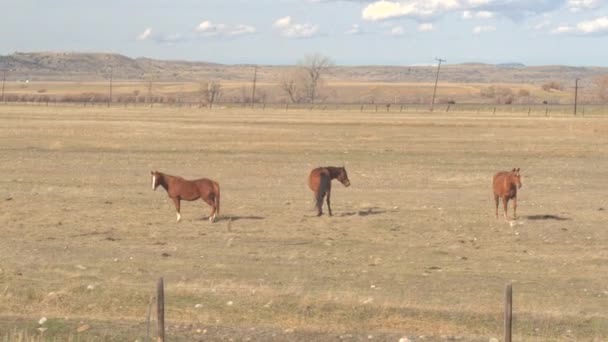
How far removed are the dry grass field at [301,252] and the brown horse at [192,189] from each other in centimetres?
62

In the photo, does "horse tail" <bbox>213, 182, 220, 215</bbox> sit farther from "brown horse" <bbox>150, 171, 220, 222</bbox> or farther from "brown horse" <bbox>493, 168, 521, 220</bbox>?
"brown horse" <bbox>493, 168, 521, 220</bbox>

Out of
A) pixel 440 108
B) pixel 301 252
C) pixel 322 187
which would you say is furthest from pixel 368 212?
pixel 440 108

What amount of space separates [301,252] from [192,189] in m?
4.77

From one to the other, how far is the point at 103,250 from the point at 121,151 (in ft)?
102

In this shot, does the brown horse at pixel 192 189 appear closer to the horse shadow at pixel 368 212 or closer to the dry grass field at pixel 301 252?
the dry grass field at pixel 301 252

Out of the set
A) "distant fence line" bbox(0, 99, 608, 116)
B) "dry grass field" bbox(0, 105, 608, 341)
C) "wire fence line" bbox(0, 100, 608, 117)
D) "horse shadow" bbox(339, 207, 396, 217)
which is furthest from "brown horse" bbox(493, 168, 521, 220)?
"distant fence line" bbox(0, 99, 608, 116)

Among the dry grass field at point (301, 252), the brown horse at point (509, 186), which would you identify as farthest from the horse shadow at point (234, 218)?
the brown horse at point (509, 186)

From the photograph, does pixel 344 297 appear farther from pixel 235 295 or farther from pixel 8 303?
pixel 8 303

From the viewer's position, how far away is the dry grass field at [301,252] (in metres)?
→ 15.4

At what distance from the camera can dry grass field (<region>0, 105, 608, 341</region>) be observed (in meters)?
15.4

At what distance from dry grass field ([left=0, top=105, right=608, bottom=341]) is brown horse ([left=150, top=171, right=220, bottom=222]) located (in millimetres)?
625

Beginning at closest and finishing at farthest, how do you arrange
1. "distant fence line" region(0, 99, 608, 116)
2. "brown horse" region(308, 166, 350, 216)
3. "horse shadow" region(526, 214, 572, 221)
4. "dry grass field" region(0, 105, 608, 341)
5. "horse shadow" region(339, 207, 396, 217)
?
"dry grass field" region(0, 105, 608, 341), "brown horse" region(308, 166, 350, 216), "horse shadow" region(526, 214, 572, 221), "horse shadow" region(339, 207, 396, 217), "distant fence line" region(0, 99, 608, 116)

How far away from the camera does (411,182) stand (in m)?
38.3

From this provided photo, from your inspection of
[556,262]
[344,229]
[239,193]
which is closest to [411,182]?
[239,193]
